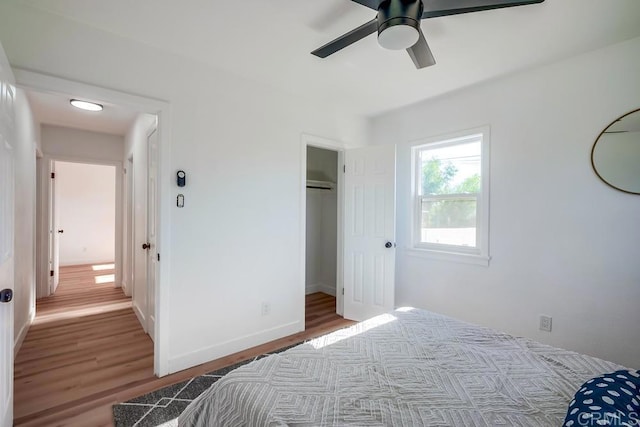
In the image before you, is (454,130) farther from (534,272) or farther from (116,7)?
(116,7)

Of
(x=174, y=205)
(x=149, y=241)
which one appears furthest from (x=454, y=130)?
(x=149, y=241)

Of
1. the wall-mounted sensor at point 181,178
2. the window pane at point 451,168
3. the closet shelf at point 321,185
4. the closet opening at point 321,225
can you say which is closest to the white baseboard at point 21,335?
the wall-mounted sensor at point 181,178

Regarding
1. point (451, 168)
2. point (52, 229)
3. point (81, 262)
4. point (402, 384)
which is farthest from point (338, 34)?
point (81, 262)

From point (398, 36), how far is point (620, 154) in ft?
6.42

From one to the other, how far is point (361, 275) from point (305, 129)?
1.80 m

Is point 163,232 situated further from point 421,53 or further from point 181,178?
point 421,53

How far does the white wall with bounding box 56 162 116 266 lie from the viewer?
684 centimetres

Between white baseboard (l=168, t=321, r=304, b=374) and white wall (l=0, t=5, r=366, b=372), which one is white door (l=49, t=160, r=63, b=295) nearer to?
white wall (l=0, t=5, r=366, b=372)

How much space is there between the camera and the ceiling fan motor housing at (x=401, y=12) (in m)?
1.48

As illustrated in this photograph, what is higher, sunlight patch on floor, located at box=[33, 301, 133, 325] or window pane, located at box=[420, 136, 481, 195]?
window pane, located at box=[420, 136, 481, 195]

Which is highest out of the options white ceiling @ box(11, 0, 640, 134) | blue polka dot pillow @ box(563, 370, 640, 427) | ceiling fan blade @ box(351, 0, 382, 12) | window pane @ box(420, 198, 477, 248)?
white ceiling @ box(11, 0, 640, 134)

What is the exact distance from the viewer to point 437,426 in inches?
37.6

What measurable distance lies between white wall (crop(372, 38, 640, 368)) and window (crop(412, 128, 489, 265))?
0.31ft

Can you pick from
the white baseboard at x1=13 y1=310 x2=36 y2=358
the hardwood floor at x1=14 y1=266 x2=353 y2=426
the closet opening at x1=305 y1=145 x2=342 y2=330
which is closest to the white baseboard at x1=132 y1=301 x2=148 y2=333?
the hardwood floor at x1=14 y1=266 x2=353 y2=426
